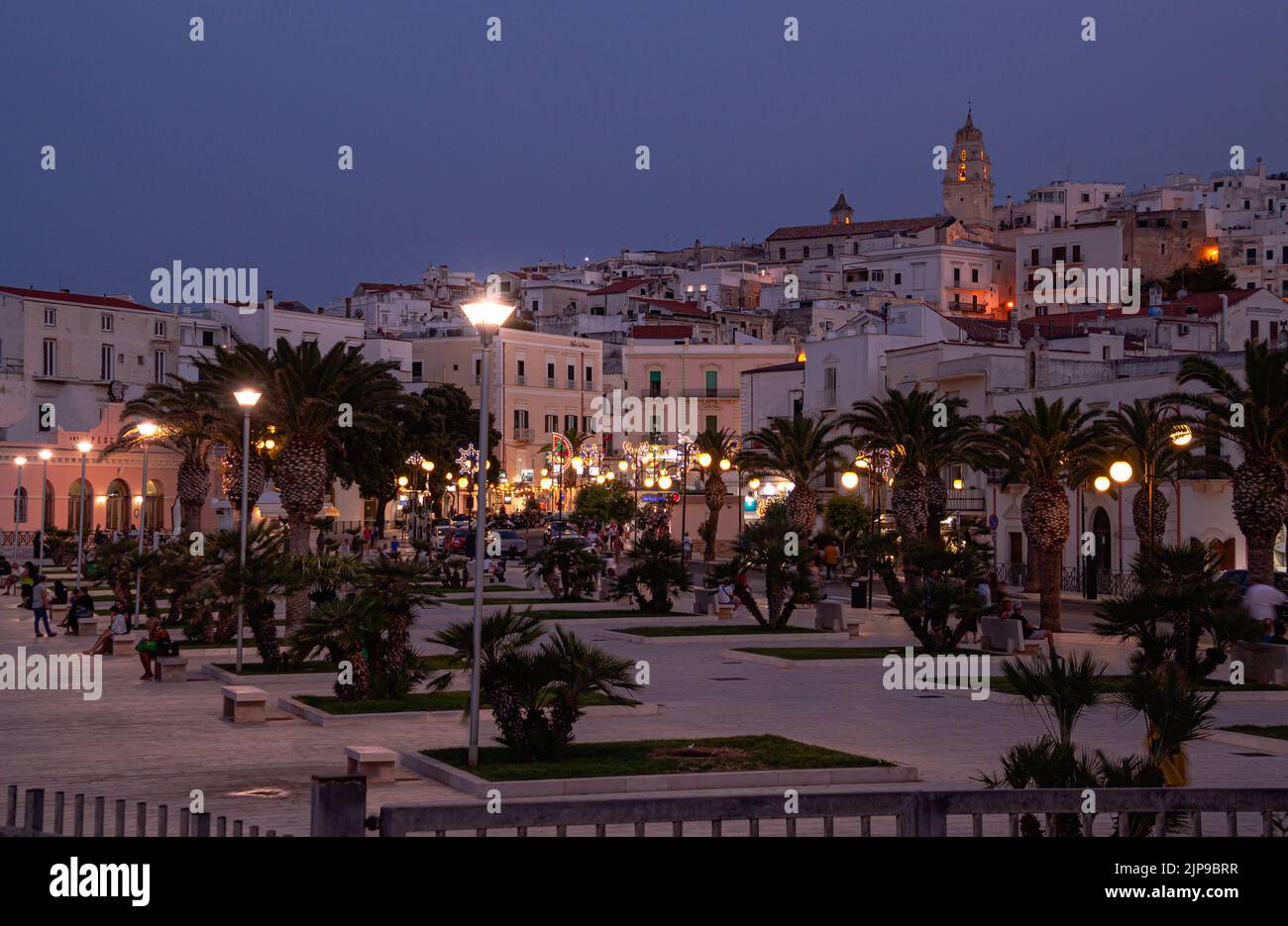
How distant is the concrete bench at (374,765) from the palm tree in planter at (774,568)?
17.7 m

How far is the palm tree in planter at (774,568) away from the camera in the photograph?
3306 cm

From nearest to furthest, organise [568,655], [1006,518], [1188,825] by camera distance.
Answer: [1188,825], [568,655], [1006,518]

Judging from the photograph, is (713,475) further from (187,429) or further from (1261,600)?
(1261,600)

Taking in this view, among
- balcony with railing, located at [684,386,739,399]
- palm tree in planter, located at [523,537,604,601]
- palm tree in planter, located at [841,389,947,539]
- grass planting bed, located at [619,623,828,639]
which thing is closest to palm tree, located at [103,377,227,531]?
palm tree in planter, located at [523,537,604,601]

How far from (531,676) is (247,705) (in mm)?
5772

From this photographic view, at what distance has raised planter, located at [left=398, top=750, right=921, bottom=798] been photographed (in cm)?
1478

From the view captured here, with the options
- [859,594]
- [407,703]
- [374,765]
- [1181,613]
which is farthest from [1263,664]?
[859,594]

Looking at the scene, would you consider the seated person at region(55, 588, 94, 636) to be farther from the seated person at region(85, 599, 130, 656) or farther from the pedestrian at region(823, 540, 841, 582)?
the pedestrian at region(823, 540, 841, 582)

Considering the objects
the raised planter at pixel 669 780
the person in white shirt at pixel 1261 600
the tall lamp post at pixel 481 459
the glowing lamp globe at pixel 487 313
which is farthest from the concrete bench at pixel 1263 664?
the glowing lamp globe at pixel 487 313

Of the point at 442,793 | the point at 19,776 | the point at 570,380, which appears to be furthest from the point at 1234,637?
the point at 570,380

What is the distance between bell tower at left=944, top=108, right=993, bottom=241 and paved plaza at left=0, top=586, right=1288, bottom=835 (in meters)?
150
